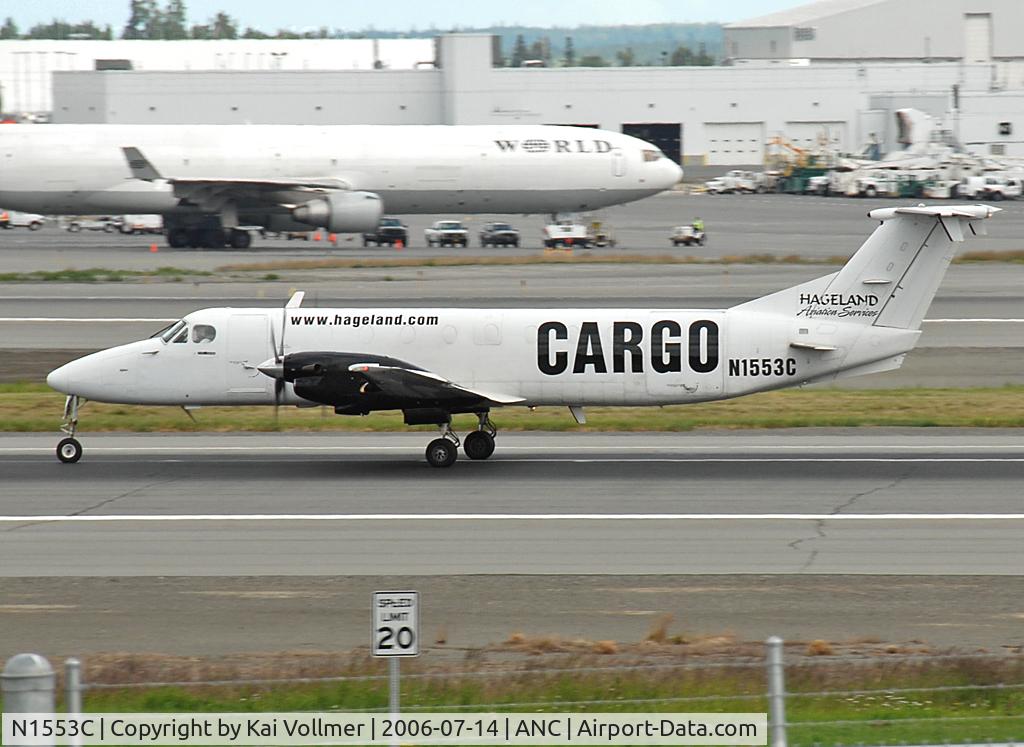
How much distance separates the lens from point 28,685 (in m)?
6.44

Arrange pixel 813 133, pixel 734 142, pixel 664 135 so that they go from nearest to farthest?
pixel 813 133, pixel 664 135, pixel 734 142

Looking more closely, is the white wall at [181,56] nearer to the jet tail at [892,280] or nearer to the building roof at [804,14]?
the building roof at [804,14]

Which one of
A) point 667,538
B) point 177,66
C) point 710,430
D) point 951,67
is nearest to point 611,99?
point 951,67

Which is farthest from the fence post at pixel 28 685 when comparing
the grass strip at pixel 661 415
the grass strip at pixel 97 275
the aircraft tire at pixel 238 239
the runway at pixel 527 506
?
the aircraft tire at pixel 238 239

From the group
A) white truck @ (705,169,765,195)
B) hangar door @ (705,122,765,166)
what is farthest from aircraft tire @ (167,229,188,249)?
hangar door @ (705,122,765,166)

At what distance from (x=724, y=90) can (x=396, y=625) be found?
11224 cm

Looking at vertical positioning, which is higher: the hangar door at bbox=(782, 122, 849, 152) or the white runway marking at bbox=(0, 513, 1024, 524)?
the hangar door at bbox=(782, 122, 849, 152)

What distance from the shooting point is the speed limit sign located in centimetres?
843

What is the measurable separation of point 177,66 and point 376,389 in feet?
458

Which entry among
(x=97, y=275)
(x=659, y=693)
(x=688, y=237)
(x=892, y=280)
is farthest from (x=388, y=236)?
(x=659, y=693)

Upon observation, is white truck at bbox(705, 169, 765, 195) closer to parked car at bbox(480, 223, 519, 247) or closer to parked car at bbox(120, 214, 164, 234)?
parked car at bbox(480, 223, 519, 247)

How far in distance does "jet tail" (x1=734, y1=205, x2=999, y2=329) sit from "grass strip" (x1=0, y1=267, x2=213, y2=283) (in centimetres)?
3317

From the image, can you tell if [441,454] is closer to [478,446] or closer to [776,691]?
[478,446]

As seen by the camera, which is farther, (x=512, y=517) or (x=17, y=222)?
(x=17, y=222)
